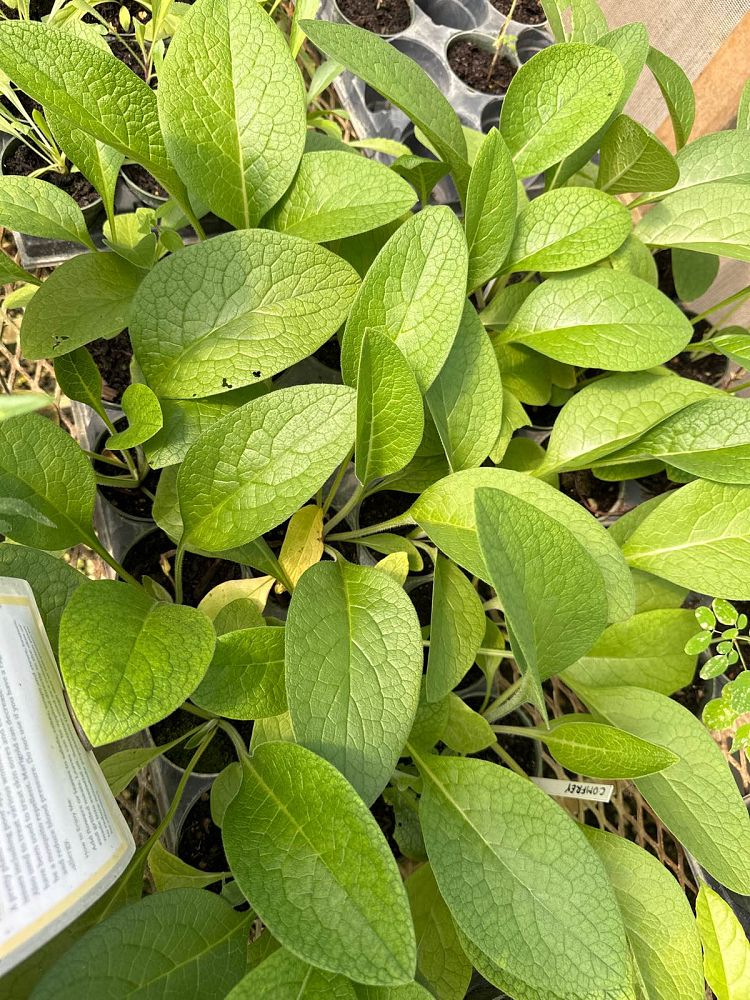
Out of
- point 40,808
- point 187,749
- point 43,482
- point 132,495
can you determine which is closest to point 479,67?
point 132,495

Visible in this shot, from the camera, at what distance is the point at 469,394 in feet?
2.09

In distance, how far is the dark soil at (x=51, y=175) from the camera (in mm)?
948

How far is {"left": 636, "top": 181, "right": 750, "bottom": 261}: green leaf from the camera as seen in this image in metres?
0.72

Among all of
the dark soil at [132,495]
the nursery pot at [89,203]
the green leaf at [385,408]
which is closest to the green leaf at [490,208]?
the green leaf at [385,408]

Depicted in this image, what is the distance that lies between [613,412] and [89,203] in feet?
2.47

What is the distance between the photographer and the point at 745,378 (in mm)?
1021

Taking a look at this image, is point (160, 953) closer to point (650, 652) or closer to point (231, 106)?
point (650, 652)

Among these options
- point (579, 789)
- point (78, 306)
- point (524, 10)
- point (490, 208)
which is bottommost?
point (579, 789)

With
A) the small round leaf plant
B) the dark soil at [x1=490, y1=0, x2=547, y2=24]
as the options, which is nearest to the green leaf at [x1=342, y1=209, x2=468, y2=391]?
the small round leaf plant

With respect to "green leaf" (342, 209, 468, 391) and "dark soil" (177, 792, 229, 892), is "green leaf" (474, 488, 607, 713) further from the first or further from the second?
"dark soil" (177, 792, 229, 892)

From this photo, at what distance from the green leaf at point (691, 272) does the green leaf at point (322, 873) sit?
2.71ft

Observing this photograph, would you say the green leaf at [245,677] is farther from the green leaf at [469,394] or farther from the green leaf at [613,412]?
the green leaf at [613,412]

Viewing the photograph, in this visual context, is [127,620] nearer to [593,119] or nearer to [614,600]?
[614,600]

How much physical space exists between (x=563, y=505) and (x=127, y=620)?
0.35 metres
